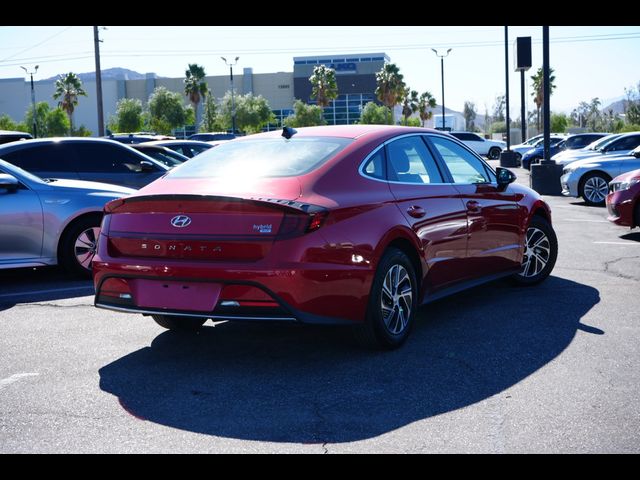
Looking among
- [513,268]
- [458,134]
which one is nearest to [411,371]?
[513,268]

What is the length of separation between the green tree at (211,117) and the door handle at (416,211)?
83.9m

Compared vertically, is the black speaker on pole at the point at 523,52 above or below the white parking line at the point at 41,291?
above

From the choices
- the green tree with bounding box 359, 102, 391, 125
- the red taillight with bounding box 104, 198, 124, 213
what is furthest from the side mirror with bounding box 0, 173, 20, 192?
the green tree with bounding box 359, 102, 391, 125

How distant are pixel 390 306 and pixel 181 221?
5.03ft

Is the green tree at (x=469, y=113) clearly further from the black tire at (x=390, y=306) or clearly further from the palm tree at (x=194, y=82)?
the black tire at (x=390, y=306)

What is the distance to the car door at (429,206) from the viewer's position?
5.97 m

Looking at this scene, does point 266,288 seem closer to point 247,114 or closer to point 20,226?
point 20,226

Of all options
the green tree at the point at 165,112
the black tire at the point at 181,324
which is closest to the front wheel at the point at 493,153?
the black tire at the point at 181,324

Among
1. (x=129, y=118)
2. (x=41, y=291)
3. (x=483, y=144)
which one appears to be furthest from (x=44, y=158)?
(x=129, y=118)

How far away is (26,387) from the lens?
497cm

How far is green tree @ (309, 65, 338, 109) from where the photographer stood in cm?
Result: 9594

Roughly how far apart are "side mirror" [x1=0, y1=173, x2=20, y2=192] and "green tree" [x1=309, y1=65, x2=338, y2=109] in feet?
292

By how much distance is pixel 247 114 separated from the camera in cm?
9231
